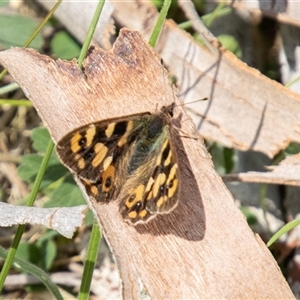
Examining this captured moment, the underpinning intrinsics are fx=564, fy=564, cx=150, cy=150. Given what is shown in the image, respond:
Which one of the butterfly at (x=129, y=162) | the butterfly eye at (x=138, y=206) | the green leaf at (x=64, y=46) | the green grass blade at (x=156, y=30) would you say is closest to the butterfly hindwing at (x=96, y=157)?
the butterfly at (x=129, y=162)

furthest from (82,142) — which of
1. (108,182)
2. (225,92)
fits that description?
(225,92)

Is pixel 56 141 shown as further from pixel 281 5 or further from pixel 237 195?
pixel 281 5

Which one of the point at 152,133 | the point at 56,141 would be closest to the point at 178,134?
the point at 152,133

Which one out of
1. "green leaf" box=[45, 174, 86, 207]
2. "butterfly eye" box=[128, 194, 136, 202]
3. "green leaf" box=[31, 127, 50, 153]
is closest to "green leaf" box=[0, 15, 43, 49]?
"green leaf" box=[31, 127, 50, 153]

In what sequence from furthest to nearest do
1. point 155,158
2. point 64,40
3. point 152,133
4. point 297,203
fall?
1. point 64,40
2. point 297,203
3. point 152,133
4. point 155,158

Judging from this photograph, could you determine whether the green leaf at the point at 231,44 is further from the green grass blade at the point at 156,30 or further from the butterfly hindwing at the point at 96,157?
the butterfly hindwing at the point at 96,157

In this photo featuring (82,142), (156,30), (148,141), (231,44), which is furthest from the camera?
(231,44)

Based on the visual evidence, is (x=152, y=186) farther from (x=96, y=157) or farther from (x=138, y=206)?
(x=96, y=157)
